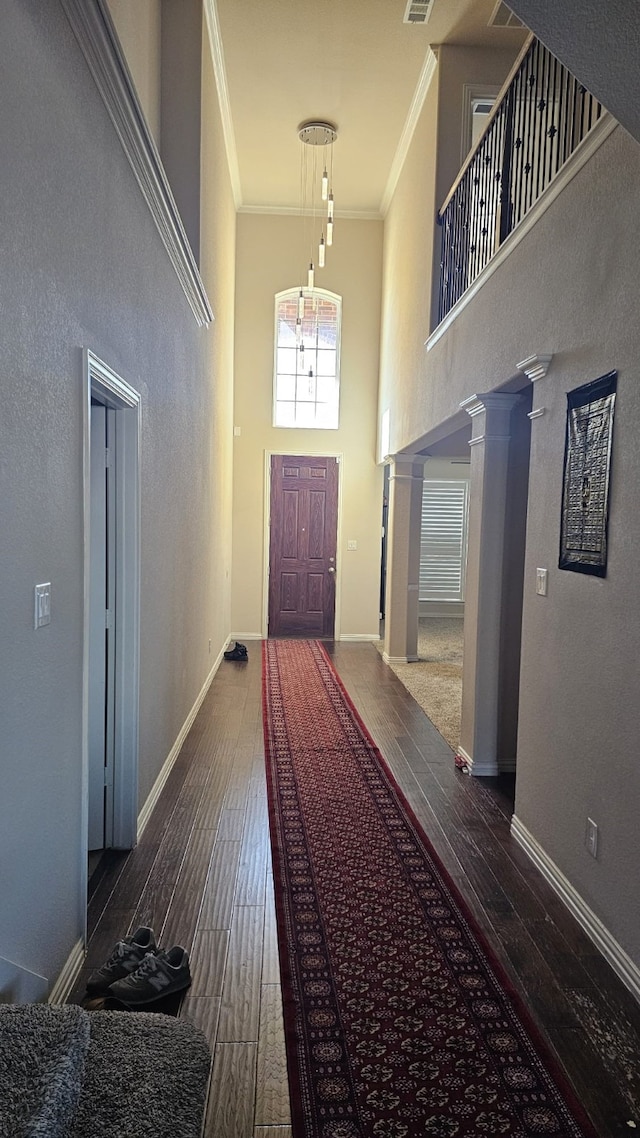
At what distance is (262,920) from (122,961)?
600 millimetres

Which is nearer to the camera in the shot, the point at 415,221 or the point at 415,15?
the point at 415,15

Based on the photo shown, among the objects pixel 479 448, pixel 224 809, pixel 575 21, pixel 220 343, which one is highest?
pixel 220 343

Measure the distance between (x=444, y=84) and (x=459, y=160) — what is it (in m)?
0.57

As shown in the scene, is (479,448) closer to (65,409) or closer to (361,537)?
(65,409)

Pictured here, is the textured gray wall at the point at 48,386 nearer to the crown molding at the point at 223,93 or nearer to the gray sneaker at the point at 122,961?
the gray sneaker at the point at 122,961

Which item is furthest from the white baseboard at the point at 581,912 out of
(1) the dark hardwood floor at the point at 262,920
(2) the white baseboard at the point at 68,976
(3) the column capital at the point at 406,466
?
(3) the column capital at the point at 406,466

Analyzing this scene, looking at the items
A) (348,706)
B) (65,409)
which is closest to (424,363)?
(348,706)

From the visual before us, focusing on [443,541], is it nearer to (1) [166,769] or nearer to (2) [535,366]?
(1) [166,769]

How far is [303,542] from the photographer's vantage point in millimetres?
8781

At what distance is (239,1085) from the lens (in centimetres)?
184

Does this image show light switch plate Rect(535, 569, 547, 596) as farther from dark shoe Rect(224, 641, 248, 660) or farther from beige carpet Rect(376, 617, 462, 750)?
dark shoe Rect(224, 641, 248, 660)

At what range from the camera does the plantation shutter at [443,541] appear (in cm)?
1129

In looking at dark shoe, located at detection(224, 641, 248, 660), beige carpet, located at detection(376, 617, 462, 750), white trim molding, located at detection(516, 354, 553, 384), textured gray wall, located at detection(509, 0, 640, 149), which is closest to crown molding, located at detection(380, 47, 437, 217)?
white trim molding, located at detection(516, 354, 553, 384)

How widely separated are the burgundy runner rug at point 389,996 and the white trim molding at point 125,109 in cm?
288
